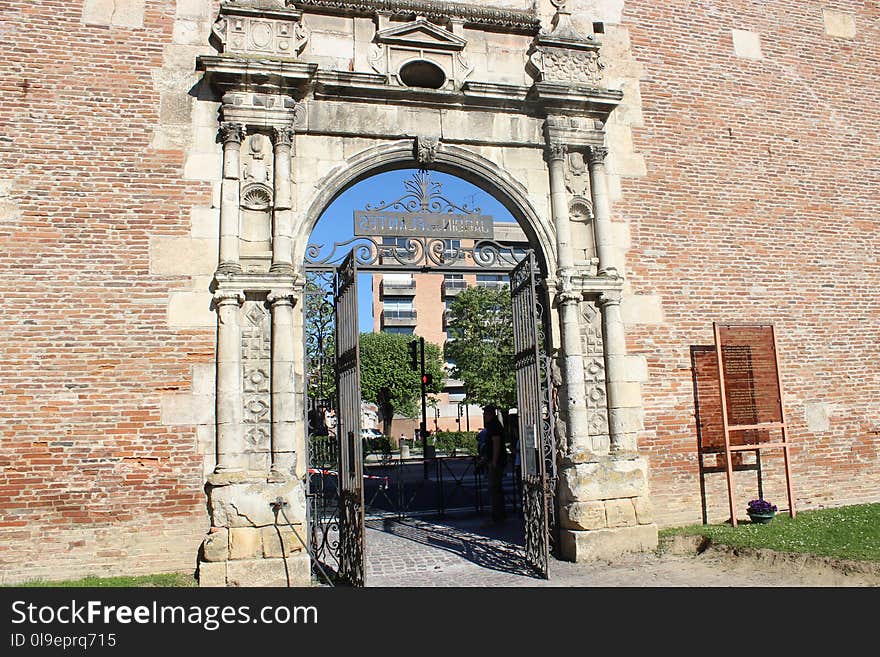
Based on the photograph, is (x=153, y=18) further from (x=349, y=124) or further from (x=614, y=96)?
(x=614, y=96)

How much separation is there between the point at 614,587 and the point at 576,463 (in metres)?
1.52

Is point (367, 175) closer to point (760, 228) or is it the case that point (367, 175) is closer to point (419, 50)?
point (419, 50)

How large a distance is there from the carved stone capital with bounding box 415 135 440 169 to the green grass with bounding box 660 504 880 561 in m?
5.11

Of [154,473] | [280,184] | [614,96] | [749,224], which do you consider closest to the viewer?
[154,473]

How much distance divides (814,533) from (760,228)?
157 inches

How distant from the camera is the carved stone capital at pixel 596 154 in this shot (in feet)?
26.1

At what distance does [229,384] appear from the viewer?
657 centimetres

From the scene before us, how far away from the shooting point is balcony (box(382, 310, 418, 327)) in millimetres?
56781

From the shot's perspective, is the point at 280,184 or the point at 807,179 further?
the point at 807,179

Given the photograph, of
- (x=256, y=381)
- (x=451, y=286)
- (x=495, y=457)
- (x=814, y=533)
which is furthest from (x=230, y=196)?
(x=451, y=286)

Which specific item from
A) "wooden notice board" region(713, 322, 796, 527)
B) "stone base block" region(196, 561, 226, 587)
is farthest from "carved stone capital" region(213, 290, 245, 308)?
"wooden notice board" region(713, 322, 796, 527)

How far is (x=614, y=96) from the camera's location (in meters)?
8.10

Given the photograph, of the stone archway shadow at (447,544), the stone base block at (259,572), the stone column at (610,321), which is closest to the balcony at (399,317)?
the stone archway shadow at (447,544)
